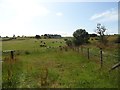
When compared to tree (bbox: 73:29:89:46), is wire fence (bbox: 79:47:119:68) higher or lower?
lower

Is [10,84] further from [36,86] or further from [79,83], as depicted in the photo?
[79,83]

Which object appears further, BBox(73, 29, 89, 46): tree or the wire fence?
BBox(73, 29, 89, 46): tree

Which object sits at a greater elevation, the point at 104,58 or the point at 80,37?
the point at 80,37

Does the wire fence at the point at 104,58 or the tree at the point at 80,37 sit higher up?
the tree at the point at 80,37

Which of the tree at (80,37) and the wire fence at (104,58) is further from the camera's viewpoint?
the tree at (80,37)

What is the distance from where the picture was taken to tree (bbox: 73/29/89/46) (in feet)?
237

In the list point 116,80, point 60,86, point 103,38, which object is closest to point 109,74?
point 116,80

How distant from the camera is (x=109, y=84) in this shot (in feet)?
34.7

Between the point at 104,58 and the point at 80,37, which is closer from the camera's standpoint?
the point at 104,58

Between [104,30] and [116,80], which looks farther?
[104,30]

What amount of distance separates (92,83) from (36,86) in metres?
2.74

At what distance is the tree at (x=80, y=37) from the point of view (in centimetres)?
7238

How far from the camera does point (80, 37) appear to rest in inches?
2945

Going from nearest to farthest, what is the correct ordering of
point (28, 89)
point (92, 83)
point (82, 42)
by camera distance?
point (28, 89) → point (92, 83) → point (82, 42)
